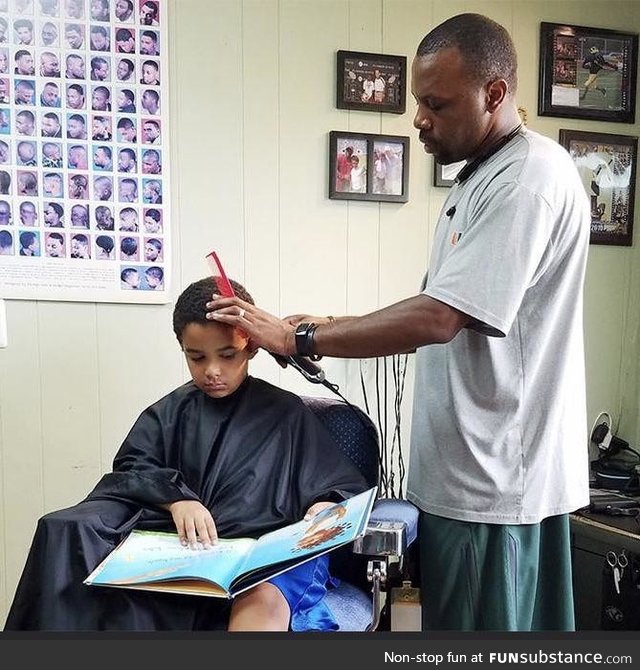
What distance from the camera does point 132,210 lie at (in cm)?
197

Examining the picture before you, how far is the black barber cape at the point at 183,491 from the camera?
1.16 metres

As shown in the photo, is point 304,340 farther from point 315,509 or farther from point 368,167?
point 368,167

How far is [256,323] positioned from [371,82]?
3.65 feet

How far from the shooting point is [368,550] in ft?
3.98

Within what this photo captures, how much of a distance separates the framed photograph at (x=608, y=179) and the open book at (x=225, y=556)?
1.49 meters

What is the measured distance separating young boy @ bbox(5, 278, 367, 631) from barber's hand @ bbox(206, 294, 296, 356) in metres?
0.06

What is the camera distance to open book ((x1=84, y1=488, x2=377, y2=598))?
110 centimetres

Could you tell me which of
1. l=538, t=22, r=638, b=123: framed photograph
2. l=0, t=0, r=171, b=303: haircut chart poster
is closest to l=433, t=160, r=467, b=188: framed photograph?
l=538, t=22, r=638, b=123: framed photograph

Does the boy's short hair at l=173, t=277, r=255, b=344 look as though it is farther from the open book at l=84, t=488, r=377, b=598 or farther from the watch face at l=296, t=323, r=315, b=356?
the open book at l=84, t=488, r=377, b=598

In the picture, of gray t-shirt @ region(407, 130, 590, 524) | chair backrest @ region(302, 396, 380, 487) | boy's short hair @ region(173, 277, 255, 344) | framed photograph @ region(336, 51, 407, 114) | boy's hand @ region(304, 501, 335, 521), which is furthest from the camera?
framed photograph @ region(336, 51, 407, 114)

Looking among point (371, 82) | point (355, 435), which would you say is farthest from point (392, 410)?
point (371, 82)

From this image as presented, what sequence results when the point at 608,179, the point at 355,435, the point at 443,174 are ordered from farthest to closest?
the point at 608,179 → the point at 443,174 → the point at 355,435

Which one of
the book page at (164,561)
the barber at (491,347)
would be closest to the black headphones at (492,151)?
the barber at (491,347)

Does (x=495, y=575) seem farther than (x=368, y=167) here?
No
